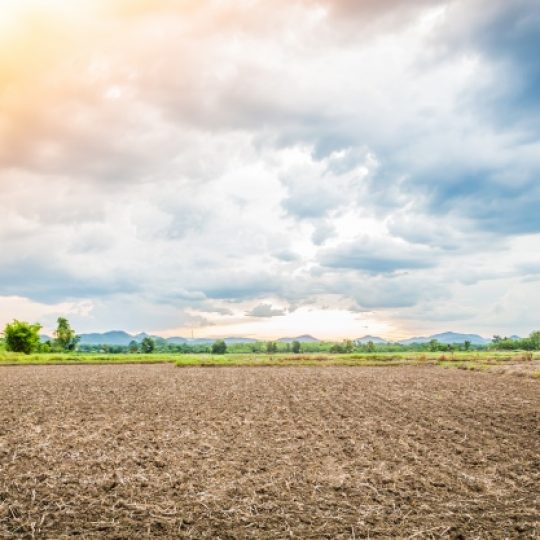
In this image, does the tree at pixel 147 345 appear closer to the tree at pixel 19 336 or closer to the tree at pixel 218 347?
the tree at pixel 218 347

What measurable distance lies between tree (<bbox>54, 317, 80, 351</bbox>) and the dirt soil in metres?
101

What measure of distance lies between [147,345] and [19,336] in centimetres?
4509

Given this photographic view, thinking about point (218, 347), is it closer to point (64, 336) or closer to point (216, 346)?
point (216, 346)

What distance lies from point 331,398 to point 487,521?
50.6ft

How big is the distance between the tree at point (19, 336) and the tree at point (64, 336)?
2901 cm

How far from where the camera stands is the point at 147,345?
421 ft

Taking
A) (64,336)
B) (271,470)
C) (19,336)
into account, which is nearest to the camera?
(271,470)

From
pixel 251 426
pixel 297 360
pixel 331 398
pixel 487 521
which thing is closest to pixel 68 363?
pixel 297 360

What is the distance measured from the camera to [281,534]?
26.4ft

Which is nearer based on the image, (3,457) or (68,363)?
(3,457)

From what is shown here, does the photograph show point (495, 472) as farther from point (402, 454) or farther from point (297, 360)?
point (297, 360)

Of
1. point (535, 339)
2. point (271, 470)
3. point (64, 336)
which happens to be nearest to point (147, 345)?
point (64, 336)

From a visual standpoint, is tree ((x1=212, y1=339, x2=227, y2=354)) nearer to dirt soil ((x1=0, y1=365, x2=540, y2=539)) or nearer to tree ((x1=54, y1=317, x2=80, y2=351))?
tree ((x1=54, y1=317, x2=80, y2=351))

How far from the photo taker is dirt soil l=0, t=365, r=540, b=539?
8.52m
